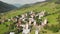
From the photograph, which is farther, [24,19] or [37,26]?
[24,19]

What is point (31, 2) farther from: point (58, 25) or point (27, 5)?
point (58, 25)

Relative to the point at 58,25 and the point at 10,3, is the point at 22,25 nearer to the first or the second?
the point at 58,25

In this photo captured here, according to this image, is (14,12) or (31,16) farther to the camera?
(14,12)

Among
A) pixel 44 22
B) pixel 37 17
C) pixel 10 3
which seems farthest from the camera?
pixel 10 3

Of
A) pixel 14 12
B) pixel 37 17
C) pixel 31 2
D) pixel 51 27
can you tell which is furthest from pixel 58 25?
pixel 31 2

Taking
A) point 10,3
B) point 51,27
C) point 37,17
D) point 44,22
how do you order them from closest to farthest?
point 51,27, point 44,22, point 37,17, point 10,3

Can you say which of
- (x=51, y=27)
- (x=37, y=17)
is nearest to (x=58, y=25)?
(x=51, y=27)

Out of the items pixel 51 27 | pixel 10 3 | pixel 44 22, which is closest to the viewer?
pixel 51 27

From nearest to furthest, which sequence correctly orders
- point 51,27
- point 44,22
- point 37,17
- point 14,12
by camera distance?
point 51,27
point 44,22
point 37,17
point 14,12

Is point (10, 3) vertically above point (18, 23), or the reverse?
point (10, 3)
